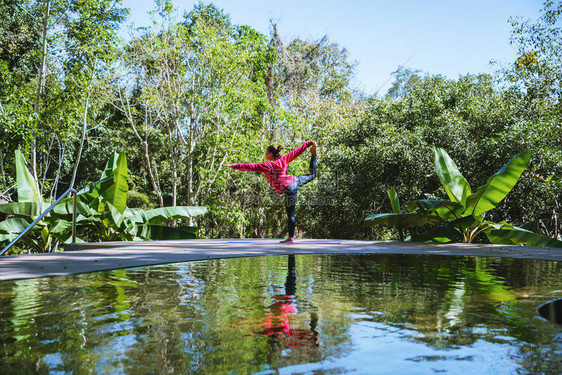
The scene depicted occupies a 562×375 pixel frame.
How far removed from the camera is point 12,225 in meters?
8.70

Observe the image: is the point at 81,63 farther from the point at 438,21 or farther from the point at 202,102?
the point at 438,21

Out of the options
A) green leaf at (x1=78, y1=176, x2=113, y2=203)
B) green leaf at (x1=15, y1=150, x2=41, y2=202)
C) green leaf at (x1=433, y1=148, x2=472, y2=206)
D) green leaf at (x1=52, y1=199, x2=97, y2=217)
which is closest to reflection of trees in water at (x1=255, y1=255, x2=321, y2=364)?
green leaf at (x1=433, y1=148, x2=472, y2=206)

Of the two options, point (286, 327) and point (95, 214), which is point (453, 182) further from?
point (95, 214)

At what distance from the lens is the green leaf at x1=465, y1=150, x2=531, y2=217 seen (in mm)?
7496

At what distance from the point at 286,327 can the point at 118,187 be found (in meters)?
8.13

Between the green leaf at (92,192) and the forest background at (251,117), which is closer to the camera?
the green leaf at (92,192)

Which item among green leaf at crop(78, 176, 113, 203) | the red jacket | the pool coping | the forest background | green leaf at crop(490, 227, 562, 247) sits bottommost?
the pool coping

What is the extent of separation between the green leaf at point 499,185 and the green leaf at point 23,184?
893 centimetres

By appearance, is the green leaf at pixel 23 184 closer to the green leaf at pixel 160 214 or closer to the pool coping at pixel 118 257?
the green leaf at pixel 160 214

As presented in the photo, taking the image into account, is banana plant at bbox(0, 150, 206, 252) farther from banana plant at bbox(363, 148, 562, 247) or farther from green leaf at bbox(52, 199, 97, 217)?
banana plant at bbox(363, 148, 562, 247)

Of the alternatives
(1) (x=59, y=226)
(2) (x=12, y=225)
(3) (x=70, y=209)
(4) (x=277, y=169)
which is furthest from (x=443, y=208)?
(2) (x=12, y=225)

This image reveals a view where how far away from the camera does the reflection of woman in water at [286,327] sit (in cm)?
187

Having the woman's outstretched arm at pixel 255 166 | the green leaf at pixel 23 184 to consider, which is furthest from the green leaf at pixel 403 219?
the green leaf at pixel 23 184

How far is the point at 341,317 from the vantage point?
2.33 metres
